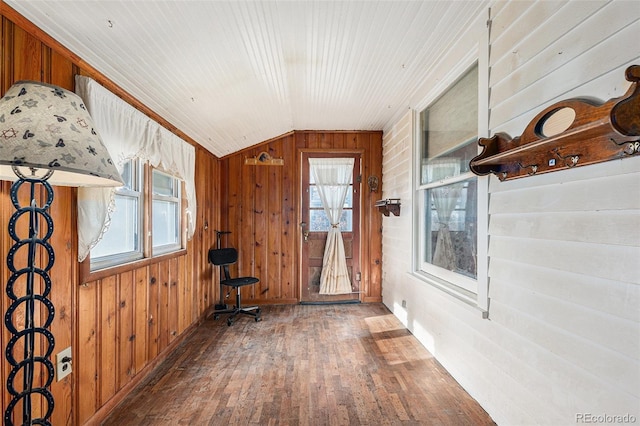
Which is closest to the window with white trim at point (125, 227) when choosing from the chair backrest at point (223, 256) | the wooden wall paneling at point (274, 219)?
the chair backrest at point (223, 256)

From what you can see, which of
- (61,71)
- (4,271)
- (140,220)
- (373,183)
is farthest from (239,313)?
(61,71)

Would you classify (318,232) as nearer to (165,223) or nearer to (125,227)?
(165,223)

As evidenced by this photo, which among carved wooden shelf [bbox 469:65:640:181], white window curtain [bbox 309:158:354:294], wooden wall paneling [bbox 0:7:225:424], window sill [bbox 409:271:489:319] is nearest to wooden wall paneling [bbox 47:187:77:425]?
wooden wall paneling [bbox 0:7:225:424]

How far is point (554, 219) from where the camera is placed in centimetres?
132

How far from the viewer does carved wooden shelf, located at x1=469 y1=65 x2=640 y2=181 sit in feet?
3.06

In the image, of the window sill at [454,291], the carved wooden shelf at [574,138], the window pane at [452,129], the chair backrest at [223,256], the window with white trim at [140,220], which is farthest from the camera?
the chair backrest at [223,256]

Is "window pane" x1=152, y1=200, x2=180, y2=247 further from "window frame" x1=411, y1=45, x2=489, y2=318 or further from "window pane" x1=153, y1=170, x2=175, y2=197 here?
"window frame" x1=411, y1=45, x2=489, y2=318

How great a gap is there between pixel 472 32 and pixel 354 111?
1708 millimetres

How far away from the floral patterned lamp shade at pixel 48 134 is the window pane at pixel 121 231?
109cm

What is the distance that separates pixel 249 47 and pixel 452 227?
2083 millimetres

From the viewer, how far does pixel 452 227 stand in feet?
7.97

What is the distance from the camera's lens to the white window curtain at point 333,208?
421 centimetres

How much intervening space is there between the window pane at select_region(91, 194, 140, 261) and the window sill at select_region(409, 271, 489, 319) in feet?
8.20

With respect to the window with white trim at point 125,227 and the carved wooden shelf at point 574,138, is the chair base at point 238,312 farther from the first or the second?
the carved wooden shelf at point 574,138
